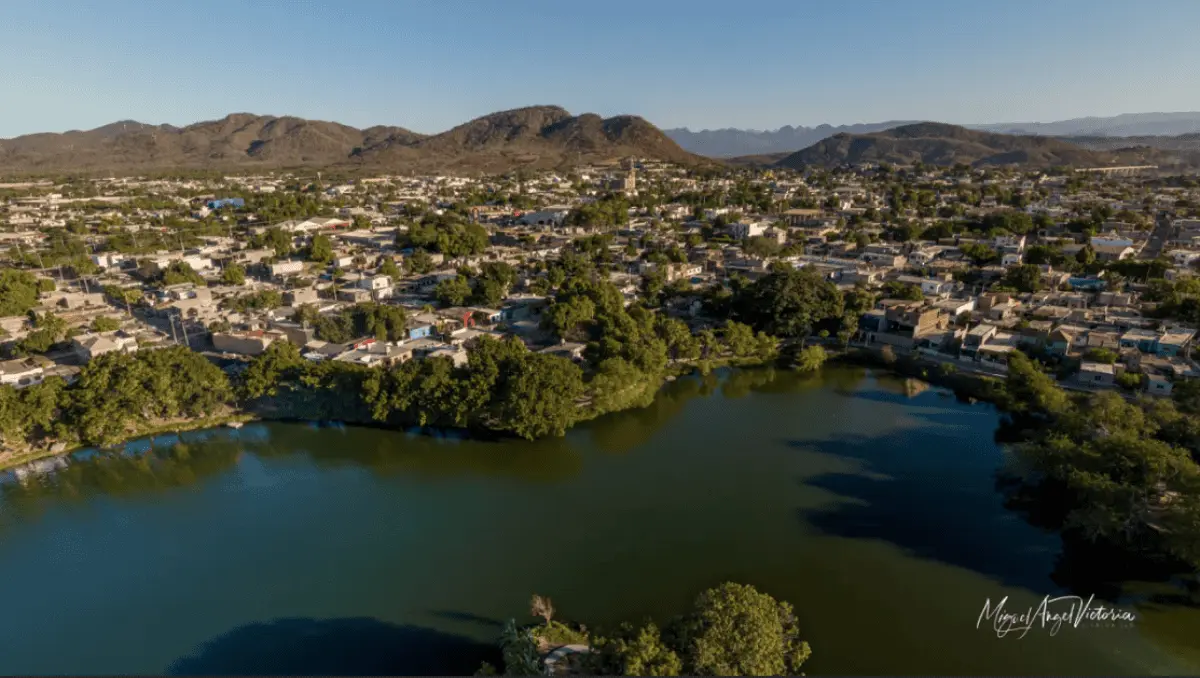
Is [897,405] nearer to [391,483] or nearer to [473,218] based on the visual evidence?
[391,483]

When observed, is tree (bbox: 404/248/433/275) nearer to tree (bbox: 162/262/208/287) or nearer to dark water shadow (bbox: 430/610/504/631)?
tree (bbox: 162/262/208/287)

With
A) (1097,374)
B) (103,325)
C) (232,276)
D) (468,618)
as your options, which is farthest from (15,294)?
(1097,374)

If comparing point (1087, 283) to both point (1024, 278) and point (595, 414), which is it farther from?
point (595, 414)

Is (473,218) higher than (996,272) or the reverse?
higher

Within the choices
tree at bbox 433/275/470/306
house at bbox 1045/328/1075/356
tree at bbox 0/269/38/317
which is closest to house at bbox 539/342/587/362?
tree at bbox 433/275/470/306

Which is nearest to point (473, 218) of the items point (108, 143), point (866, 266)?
point (866, 266)

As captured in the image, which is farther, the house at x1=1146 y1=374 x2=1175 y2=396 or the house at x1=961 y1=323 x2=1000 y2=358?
the house at x1=961 y1=323 x2=1000 y2=358

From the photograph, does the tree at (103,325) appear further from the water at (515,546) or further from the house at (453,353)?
the house at (453,353)
